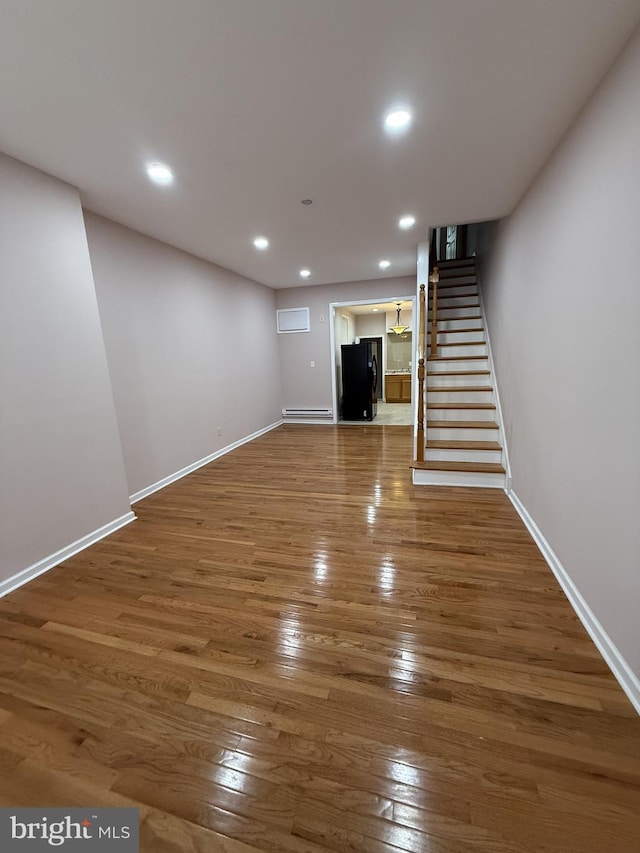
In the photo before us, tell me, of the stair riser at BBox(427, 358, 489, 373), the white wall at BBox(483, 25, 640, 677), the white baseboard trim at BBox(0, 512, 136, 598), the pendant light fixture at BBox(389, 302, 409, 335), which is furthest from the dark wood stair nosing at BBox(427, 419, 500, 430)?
the pendant light fixture at BBox(389, 302, 409, 335)

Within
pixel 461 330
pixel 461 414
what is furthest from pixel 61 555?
pixel 461 330

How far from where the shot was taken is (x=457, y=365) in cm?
425

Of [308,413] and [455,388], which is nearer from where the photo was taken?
[455,388]

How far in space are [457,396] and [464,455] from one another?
0.83m

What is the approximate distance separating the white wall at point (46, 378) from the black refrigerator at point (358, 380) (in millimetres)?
4605

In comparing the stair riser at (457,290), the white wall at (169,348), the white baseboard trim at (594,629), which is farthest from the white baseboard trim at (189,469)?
the stair riser at (457,290)

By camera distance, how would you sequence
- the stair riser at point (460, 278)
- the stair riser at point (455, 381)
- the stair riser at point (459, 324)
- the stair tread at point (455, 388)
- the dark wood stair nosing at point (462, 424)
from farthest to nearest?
the stair riser at point (460, 278) < the stair riser at point (459, 324) < the stair riser at point (455, 381) < the stair tread at point (455, 388) < the dark wood stair nosing at point (462, 424)

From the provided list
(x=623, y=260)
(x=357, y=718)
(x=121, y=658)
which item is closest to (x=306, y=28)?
(x=623, y=260)

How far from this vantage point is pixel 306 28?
1.28 m

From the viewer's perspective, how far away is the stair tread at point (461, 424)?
358 centimetres

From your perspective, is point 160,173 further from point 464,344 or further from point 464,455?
point 464,344

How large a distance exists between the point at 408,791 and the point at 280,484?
2711mm

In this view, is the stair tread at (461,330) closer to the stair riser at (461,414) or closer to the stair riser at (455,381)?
the stair riser at (455,381)

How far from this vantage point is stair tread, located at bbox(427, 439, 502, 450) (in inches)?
134
